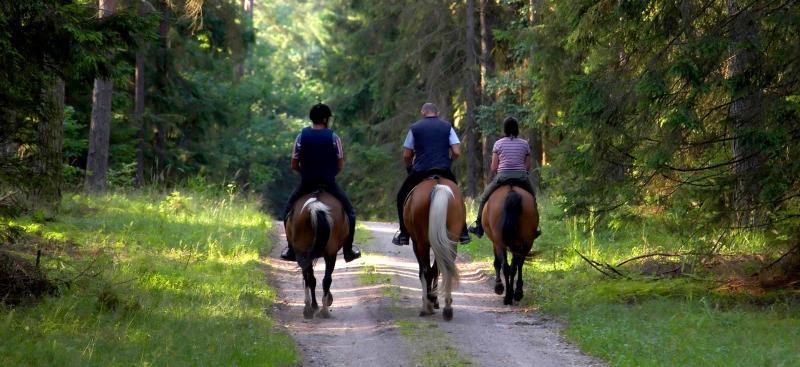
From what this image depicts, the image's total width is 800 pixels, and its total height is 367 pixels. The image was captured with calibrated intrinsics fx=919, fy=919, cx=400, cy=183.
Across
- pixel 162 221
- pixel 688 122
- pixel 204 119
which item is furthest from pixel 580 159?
pixel 204 119

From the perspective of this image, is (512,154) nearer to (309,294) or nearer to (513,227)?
(513,227)

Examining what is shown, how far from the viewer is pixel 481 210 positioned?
13648 millimetres

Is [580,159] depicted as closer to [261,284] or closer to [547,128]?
[261,284]

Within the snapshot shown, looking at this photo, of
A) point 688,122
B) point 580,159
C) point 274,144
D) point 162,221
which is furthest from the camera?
point 274,144

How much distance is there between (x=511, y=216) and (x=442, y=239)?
1599 millimetres

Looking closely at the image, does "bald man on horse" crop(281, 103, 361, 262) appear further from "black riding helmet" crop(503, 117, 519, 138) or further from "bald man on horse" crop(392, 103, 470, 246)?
"black riding helmet" crop(503, 117, 519, 138)

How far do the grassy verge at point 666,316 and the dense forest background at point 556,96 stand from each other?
765mm

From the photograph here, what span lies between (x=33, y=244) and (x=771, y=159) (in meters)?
9.88

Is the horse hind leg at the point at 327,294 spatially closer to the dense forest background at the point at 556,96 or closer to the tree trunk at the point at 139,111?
the dense forest background at the point at 556,96

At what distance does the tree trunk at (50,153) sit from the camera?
9461 millimetres

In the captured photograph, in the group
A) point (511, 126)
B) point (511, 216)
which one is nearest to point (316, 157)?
point (511, 216)

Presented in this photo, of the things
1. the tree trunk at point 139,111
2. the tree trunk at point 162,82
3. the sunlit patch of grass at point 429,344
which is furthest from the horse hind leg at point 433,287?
the tree trunk at point 162,82

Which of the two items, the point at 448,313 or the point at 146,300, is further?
the point at 448,313

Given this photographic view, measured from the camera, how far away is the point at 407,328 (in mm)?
10414
